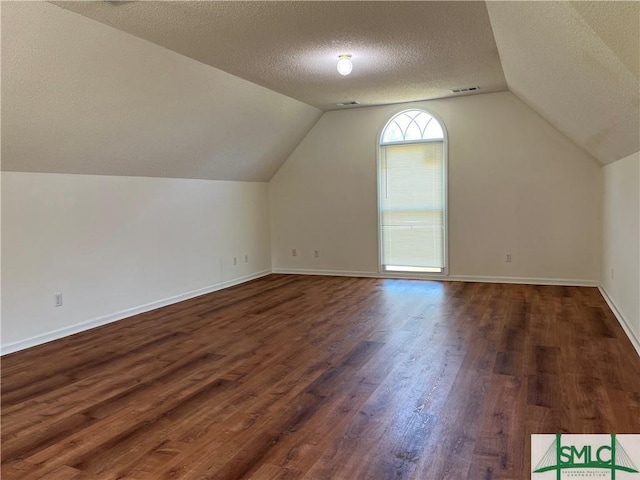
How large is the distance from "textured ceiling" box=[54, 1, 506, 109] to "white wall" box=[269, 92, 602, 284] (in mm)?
987

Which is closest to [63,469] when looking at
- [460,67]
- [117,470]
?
[117,470]

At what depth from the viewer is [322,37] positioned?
3.45 metres

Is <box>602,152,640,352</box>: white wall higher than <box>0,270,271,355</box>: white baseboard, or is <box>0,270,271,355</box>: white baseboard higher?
<box>602,152,640,352</box>: white wall

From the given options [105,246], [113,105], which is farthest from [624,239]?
[105,246]

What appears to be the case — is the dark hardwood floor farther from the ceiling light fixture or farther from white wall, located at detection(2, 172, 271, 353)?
the ceiling light fixture

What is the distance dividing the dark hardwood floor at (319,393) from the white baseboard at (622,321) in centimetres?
6

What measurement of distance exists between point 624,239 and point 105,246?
15.3 ft

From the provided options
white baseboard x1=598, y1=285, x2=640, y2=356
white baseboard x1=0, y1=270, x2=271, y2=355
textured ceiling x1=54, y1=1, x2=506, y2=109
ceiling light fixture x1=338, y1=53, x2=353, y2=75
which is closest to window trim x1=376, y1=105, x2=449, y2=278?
textured ceiling x1=54, y1=1, x2=506, y2=109

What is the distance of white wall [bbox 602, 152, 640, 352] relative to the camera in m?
3.51

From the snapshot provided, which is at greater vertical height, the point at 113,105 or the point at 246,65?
the point at 246,65

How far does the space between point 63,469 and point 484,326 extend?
3.26m

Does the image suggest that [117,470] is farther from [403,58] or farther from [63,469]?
[403,58]

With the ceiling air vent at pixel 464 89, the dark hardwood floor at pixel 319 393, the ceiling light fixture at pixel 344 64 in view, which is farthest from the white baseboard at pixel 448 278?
the ceiling light fixture at pixel 344 64

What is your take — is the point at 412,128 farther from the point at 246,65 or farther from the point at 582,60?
the point at 582,60
